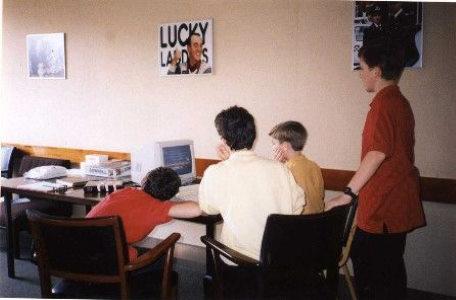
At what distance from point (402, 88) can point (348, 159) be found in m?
0.57

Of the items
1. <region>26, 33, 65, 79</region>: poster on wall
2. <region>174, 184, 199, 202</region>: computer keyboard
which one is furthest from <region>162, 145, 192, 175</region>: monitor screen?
<region>26, 33, 65, 79</region>: poster on wall

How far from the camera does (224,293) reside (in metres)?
1.96

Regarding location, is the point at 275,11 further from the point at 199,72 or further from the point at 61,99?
the point at 61,99

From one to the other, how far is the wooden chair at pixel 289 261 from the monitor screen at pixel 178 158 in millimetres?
1177

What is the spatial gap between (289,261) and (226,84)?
2036 mm

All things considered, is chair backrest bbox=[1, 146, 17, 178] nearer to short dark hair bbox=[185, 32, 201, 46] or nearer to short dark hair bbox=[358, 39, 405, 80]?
short dark hair bbox=[185, 32, 201, 46]

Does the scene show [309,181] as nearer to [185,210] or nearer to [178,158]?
[185,210]

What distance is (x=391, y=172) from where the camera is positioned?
199 cm

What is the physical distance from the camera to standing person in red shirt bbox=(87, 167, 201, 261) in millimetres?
2033

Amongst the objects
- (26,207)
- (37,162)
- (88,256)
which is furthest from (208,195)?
(37,162)

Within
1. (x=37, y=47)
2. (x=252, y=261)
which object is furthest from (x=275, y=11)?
(x=37, y=47)

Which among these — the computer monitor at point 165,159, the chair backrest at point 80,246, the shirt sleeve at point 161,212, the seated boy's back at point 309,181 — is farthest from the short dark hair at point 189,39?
the chair backrest at point 80,246

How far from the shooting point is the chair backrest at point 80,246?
177 centimetres

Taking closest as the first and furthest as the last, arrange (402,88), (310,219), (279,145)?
(310,219) < (279,145) < (402,88)
